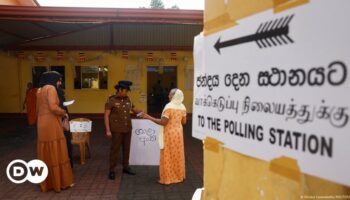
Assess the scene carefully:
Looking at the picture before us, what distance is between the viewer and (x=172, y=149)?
20.2 ft

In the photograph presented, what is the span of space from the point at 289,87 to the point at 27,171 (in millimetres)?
6464

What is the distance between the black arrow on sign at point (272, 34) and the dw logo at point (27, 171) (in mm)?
4992

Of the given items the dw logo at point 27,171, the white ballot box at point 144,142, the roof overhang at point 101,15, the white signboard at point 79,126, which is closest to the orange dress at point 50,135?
the dw logo at point 27,171

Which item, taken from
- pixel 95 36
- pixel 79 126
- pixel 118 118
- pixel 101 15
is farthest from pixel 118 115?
pixel 95 36

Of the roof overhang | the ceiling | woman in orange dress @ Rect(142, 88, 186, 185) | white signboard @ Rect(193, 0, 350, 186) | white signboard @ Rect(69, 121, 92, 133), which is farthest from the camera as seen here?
the ceiling

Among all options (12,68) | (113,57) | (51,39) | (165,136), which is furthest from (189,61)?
(165,136)

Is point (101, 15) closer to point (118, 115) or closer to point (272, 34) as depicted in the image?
point (118, 115)

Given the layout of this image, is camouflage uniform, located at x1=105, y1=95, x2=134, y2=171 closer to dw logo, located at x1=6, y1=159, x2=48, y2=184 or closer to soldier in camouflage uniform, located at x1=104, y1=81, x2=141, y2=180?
soldier in camouflage uniform, located at x1=104, y1=81, x2=141, y2=180

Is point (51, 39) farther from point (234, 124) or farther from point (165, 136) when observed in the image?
point (234, 124)

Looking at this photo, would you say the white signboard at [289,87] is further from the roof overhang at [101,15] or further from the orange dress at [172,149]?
the roof overhang at [101,15]

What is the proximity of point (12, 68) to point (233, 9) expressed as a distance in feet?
54.0

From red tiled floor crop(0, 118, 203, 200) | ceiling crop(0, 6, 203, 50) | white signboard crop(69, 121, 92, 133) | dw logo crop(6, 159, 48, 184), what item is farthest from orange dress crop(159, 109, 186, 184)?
ceiling crop(0, 6, 203, 50)

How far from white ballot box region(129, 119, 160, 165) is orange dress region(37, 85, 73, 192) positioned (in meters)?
1.63

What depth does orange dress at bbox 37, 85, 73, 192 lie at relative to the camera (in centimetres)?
564
